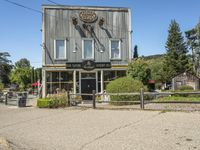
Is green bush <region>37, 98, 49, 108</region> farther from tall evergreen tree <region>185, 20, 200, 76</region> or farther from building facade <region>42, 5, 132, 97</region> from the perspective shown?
tall evergreen tree <region>185, 20, 200, 76</region>

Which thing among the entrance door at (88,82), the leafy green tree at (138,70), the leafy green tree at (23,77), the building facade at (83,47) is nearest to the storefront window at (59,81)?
the building facade at (83,47)

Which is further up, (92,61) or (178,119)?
(92,61)

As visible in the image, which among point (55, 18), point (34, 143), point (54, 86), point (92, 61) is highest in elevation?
point (55, 18)

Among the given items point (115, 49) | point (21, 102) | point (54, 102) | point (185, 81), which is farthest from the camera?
point (185, 81)

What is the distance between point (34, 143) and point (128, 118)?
5822 mm

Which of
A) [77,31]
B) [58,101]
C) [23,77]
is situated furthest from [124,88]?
[23,77]

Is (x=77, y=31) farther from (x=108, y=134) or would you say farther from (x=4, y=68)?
(x=4, y=68)

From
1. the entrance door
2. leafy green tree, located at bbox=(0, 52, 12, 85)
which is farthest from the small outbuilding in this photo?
leafy green tree, located at bbox=(0, 52, 12, 85)

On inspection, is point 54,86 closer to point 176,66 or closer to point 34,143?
point 34,143

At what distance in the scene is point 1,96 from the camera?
33.0m

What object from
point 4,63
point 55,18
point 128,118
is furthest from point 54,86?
point 4,63

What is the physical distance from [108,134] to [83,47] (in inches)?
718

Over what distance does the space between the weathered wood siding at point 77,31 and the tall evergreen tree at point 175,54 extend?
4129cm

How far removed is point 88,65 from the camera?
28.6m
